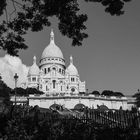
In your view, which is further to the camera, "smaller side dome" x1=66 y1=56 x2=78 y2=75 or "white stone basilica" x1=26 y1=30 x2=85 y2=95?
"smaller side dome" x1=66 y1=56 x2=78 y2=75

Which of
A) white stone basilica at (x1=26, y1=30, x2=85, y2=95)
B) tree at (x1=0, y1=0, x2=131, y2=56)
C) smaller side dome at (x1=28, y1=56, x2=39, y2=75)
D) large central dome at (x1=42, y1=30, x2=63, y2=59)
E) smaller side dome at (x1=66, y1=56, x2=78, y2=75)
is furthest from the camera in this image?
large central dome at (x1=42, y1=30, x2=63, y2=59)

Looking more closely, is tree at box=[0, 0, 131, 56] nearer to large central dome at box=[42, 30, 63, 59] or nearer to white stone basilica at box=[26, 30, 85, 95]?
white stone basilica at box=[26, 30, 85, 95]

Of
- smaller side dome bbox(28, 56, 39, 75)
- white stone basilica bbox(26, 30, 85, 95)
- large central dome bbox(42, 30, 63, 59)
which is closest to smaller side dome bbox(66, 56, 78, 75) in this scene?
white stone basilica bbox(26, 30, 85, 95)

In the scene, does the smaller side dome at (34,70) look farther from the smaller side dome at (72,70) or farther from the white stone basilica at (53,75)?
the smaller side dome at (72,70)

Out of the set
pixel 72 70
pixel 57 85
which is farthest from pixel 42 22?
pixel 72 70

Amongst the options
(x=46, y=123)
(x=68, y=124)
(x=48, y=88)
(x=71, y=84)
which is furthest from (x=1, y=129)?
(x=71, y=84)

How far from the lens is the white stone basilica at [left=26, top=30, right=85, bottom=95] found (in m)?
102

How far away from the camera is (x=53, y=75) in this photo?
334ft

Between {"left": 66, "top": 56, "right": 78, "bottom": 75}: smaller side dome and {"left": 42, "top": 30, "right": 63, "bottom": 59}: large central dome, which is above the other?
{"left": 42, "top": 30, "right": 63, "bottom": 59}: large central dome

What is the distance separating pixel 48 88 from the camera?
3959 inches

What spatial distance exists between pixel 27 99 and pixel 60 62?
1852 inches

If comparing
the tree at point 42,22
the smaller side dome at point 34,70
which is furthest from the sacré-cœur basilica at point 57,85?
the tree at point 42,22

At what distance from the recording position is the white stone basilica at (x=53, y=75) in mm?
101625

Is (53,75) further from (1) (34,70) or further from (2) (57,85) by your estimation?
(1) (34,70)
